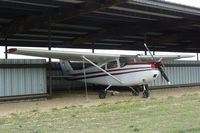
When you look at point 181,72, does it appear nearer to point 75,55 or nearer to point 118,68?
point 118,68

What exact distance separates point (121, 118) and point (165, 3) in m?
7.44

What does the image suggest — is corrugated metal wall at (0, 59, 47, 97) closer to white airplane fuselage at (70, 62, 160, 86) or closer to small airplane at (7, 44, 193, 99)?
small airplane at (7, 44, 193, 99)

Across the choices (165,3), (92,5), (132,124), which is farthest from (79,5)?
(132,124)

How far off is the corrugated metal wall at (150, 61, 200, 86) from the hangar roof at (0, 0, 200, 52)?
2.65m

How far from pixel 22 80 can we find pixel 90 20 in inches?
220

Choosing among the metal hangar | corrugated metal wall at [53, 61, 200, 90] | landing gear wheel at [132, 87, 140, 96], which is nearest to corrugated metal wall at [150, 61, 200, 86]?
corrugated metal wall at [53, 61, 200, 90]

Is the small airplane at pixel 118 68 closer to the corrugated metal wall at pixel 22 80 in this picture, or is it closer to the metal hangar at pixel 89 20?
the corrugated metal wall at pixel 22 80

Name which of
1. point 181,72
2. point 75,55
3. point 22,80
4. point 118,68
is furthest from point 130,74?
point 181,72

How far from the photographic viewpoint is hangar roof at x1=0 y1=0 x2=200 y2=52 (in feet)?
40.4

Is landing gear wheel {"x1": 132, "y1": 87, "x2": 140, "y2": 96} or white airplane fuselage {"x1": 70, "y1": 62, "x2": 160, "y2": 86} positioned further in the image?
landing gear wheel {"x1": 132, "y1": 87, "x2": 140, "y2": 96}

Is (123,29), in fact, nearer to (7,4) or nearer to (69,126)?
(7,4)

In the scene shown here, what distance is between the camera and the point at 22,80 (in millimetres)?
13398

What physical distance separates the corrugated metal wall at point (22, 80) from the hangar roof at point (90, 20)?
2.07 meters

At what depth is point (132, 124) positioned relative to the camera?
6250 mm
